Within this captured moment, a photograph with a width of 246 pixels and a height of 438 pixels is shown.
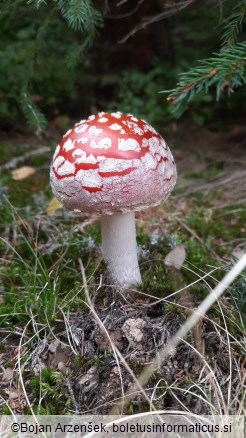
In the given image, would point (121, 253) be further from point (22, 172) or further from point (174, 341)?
point (22, 172)

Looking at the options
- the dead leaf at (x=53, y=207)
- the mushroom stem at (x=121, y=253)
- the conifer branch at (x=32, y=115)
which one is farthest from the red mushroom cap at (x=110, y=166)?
the dead leaf at (x=53, y=207)

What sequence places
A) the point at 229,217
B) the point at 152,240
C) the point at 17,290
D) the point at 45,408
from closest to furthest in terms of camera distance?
the point at 45,408 < the point at 17,290 < the point at 152,240 < the point at 229,217

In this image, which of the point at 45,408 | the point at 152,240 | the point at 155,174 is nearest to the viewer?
the point at 45,408

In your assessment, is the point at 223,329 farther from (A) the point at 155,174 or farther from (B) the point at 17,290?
(B) the point at 17,290

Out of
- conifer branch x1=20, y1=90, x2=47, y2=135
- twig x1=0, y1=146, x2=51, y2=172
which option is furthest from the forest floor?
twig x1=0, y1=146, x2=51, y2=172

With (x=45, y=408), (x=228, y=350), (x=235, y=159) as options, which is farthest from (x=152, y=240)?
(x=235, y=159)

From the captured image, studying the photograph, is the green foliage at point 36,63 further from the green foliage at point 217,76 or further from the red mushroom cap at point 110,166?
the green foliage at point 217,76

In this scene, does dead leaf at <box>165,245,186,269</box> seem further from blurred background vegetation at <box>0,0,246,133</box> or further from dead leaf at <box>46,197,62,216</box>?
blurred background vegetation at <box>0,0,246,133</box>
